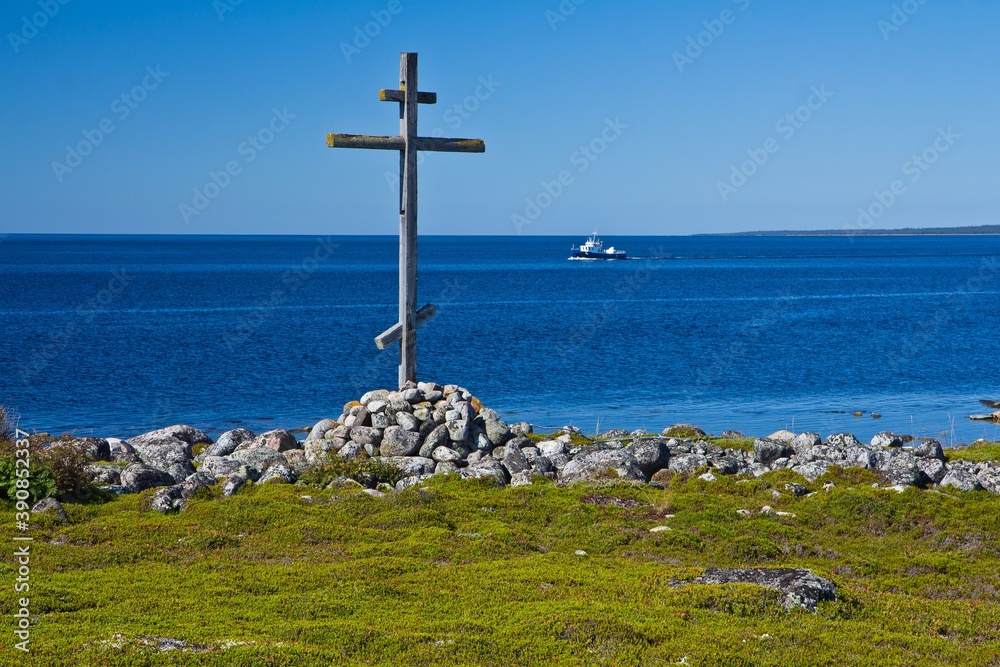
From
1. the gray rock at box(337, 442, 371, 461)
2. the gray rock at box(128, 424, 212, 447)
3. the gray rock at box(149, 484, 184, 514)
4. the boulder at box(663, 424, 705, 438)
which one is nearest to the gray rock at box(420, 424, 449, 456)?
the gray rock at box(337, 442, 371, 461)

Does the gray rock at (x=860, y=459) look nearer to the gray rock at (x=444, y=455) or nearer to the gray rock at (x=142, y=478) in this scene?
the gray rock at (x=444, y=455)

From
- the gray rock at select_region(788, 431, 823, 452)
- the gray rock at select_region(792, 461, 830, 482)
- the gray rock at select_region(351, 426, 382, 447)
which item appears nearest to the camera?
the gray rock at select_region(792, 461, 830, 482)

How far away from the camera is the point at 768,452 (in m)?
17.5

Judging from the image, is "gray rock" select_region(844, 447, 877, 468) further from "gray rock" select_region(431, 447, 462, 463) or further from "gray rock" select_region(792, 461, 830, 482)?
"gray rock" select_region(431, 447, 462, 463)

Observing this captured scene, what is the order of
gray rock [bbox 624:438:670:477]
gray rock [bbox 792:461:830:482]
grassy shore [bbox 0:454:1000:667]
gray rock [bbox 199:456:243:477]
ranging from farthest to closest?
1. gray rock [bbox 624:438:670:477]
2. gray rock [bbox 199:456:243:477]
3. gray rock [bbox 792:461:830:482]
4. grassy shore [bbox 0:454:1000:667]

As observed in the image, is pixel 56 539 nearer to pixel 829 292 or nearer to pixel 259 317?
pixel 259 317

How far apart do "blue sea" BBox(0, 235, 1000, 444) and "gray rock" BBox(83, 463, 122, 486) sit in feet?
52.2

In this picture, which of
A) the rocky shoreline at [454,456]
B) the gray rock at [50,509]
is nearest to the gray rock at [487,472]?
the rocky shoreline at [454,456]

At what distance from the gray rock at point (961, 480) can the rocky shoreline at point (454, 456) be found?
2 centimetres

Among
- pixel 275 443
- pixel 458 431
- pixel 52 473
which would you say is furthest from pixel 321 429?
pixel 52 473

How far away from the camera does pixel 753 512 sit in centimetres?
1395

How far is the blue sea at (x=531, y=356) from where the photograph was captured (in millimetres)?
35031

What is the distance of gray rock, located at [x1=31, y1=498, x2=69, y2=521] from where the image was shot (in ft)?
43.2

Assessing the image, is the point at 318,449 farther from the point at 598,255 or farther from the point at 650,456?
the point at 598,255
